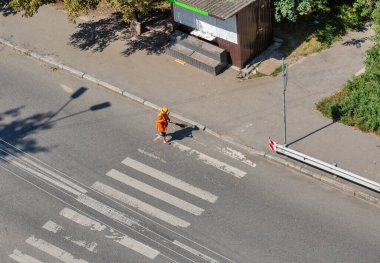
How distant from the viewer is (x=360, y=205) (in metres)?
17.7

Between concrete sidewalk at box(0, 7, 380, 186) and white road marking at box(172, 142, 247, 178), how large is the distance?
121 centimetres

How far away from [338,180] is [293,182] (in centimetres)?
144

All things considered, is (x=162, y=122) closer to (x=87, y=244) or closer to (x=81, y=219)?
(x=81, y=219)

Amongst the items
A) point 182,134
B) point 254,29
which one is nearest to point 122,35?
point 254,29

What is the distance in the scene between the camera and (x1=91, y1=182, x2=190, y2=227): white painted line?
58.1 feet

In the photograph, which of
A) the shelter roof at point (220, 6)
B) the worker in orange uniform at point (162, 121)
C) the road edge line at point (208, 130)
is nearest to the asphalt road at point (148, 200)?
the road edge line at point (208, 130)

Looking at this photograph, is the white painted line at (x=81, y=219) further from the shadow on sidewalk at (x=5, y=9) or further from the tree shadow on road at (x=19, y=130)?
the shadow on sidewalk at (x=5, y=9)

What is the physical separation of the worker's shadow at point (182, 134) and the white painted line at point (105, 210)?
373 cm

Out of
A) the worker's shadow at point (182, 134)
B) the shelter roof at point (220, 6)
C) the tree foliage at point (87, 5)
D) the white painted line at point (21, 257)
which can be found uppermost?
the tree foliage at point (87, 5)

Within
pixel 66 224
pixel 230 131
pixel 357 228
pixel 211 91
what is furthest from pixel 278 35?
pixel 66 224

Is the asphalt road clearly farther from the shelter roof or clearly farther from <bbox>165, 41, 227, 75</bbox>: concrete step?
the shelter roof

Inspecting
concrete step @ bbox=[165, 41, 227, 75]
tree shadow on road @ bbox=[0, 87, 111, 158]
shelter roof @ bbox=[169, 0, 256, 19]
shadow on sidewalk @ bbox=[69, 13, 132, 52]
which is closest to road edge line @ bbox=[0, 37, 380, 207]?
tree shadow on road @ bbox=[0, 87, 111, 158]

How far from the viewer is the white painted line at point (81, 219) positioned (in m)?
17.8

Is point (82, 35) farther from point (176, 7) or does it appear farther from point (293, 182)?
point (293, 182)
